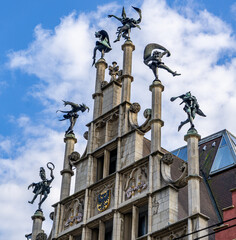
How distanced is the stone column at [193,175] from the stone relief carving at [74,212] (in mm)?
5579

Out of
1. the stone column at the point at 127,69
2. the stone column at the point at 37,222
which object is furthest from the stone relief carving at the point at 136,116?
the stone column at the point at 37,222

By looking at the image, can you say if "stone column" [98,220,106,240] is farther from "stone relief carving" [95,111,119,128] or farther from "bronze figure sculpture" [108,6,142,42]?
"bronze figure sculpture" [108,6,142,42]

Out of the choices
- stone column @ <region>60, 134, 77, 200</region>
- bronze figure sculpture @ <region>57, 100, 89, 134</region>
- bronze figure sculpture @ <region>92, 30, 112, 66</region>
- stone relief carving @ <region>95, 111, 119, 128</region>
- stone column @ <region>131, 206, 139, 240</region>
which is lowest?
stone column @ <region>131, 206, 139, 240</region>

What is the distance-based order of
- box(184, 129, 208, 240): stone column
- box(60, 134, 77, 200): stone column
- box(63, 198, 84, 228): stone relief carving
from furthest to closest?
box(60, 134, 77, 200): stone column → box(63, 198, 84, 228): stone relief carving → box(184, 129, 208, 240): stone column

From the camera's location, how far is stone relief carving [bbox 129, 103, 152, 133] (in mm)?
31583

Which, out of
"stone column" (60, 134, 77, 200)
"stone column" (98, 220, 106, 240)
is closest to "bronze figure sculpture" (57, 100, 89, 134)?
"stone column" (60, 134, 77, 200)

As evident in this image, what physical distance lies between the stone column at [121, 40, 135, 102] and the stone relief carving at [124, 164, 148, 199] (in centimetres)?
379

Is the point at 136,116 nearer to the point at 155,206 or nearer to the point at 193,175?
the point at 155,206

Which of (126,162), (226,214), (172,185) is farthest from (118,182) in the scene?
(226,214)

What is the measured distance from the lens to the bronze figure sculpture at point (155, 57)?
32.7 metres

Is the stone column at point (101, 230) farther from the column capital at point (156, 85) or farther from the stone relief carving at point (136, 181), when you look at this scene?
the column capital at point (156, 85)

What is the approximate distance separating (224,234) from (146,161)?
17.2 ft

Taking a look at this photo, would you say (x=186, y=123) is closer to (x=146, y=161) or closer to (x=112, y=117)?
(x=146, y=161)

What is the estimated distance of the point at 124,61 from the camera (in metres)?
34.8
